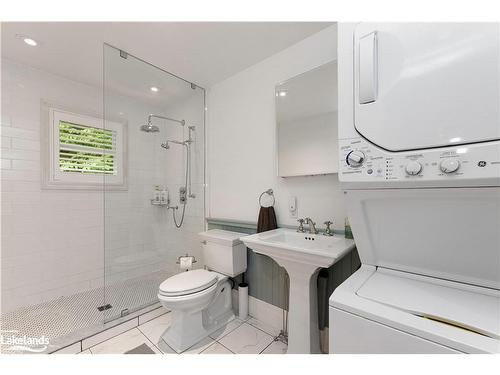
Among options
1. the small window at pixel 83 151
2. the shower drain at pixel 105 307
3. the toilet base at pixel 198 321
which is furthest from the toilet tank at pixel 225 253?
the small window at pixel 83 151

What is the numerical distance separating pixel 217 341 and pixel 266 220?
0.98m

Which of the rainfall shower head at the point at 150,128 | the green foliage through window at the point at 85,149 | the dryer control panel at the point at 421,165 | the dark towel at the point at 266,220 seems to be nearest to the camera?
the dryer control panel at the point at 421,165

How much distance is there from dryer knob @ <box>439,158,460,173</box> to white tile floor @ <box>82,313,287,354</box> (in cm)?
152

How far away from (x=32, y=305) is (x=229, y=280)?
1.86 metres

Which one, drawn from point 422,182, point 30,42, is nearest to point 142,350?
point 422,182

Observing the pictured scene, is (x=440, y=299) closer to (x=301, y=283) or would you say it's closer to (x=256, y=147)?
(x=301, y=283)

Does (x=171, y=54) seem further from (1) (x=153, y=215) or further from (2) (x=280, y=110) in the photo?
(1) (x=153, y=215)

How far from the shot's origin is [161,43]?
68.5 inches

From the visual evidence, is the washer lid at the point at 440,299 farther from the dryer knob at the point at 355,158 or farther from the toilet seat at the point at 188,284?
the toilet seat at the point at 188,284

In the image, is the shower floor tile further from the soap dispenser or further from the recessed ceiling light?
A: the recessed ceiling light

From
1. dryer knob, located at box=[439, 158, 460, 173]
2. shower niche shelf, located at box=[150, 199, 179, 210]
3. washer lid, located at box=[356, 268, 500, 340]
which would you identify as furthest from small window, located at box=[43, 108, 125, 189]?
dryer knob, located at box=[439, 158, 460, 173]

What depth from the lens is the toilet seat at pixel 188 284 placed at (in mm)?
1550

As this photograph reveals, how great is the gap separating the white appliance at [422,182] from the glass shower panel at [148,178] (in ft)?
5.98
